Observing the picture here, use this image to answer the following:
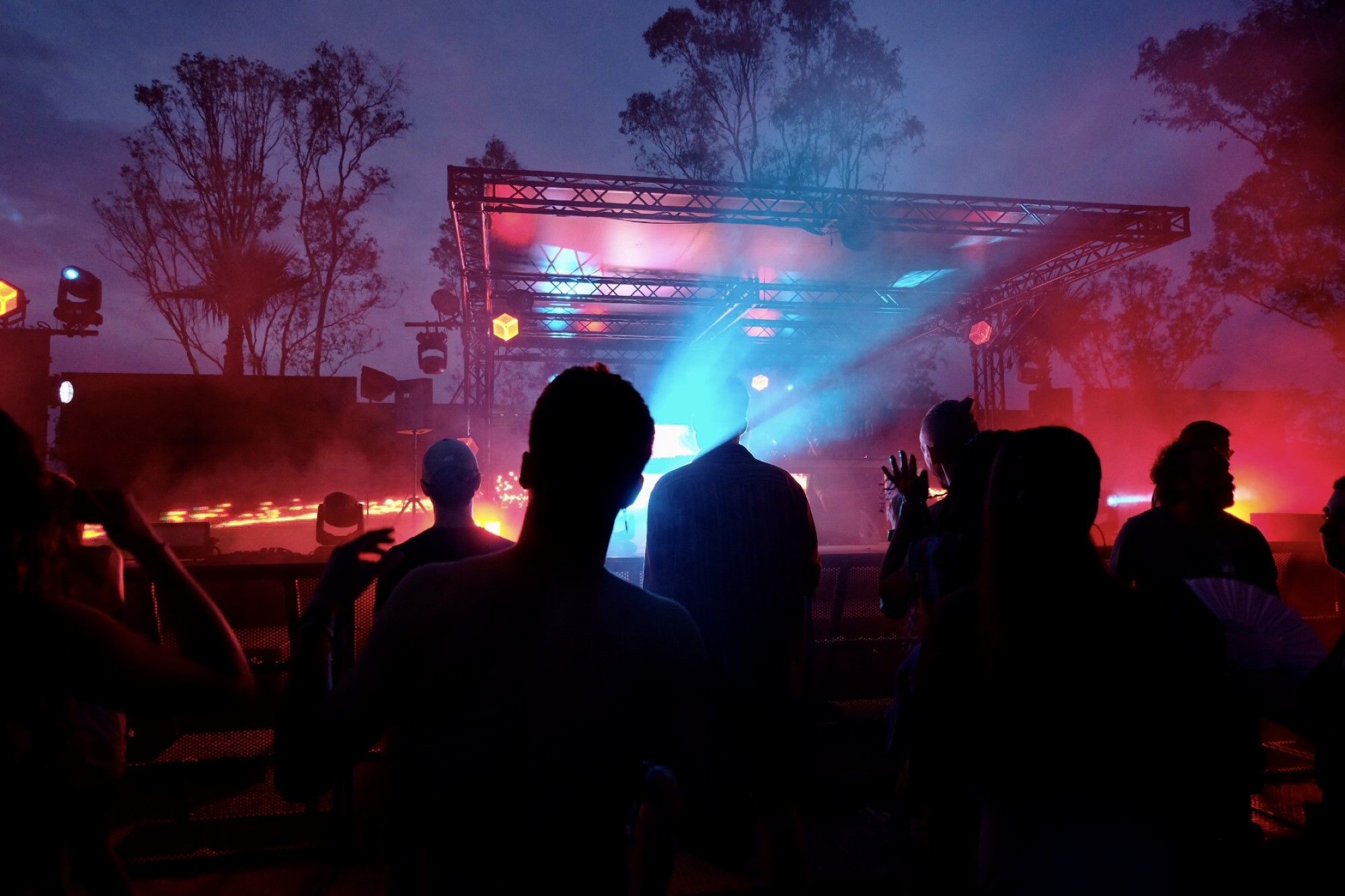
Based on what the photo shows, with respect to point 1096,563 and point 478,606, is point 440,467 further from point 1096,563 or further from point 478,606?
point 1096,563

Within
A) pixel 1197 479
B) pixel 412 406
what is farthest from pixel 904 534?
pixel 412 406

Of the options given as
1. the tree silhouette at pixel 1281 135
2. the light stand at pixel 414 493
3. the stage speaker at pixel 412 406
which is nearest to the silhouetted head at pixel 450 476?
the light stand at pixel 414 493

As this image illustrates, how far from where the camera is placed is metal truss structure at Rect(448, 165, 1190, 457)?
10.8 metres

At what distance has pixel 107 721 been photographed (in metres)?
2.24

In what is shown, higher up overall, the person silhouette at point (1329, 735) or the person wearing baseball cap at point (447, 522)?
the person wearing baseball cap at point (447, 522)

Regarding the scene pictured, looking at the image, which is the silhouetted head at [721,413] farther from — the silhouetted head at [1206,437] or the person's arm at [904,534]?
the silhouetted head at [1206,437]

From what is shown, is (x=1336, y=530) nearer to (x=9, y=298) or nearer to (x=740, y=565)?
(x=740, y=565)

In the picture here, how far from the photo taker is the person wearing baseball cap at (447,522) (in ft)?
8.22

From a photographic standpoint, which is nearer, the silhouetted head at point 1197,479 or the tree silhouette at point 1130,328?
the silhouetted head at point 1197,479

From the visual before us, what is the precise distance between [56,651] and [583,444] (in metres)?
0.89

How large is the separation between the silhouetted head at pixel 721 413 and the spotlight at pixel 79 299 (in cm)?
1226

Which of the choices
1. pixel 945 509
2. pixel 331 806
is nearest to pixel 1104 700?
pixel 945 509

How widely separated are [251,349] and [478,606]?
2053 cm

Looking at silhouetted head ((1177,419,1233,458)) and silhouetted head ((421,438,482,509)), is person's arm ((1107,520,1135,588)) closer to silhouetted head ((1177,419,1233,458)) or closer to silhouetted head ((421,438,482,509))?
silhouetted head ((1177,419,1233,458))
